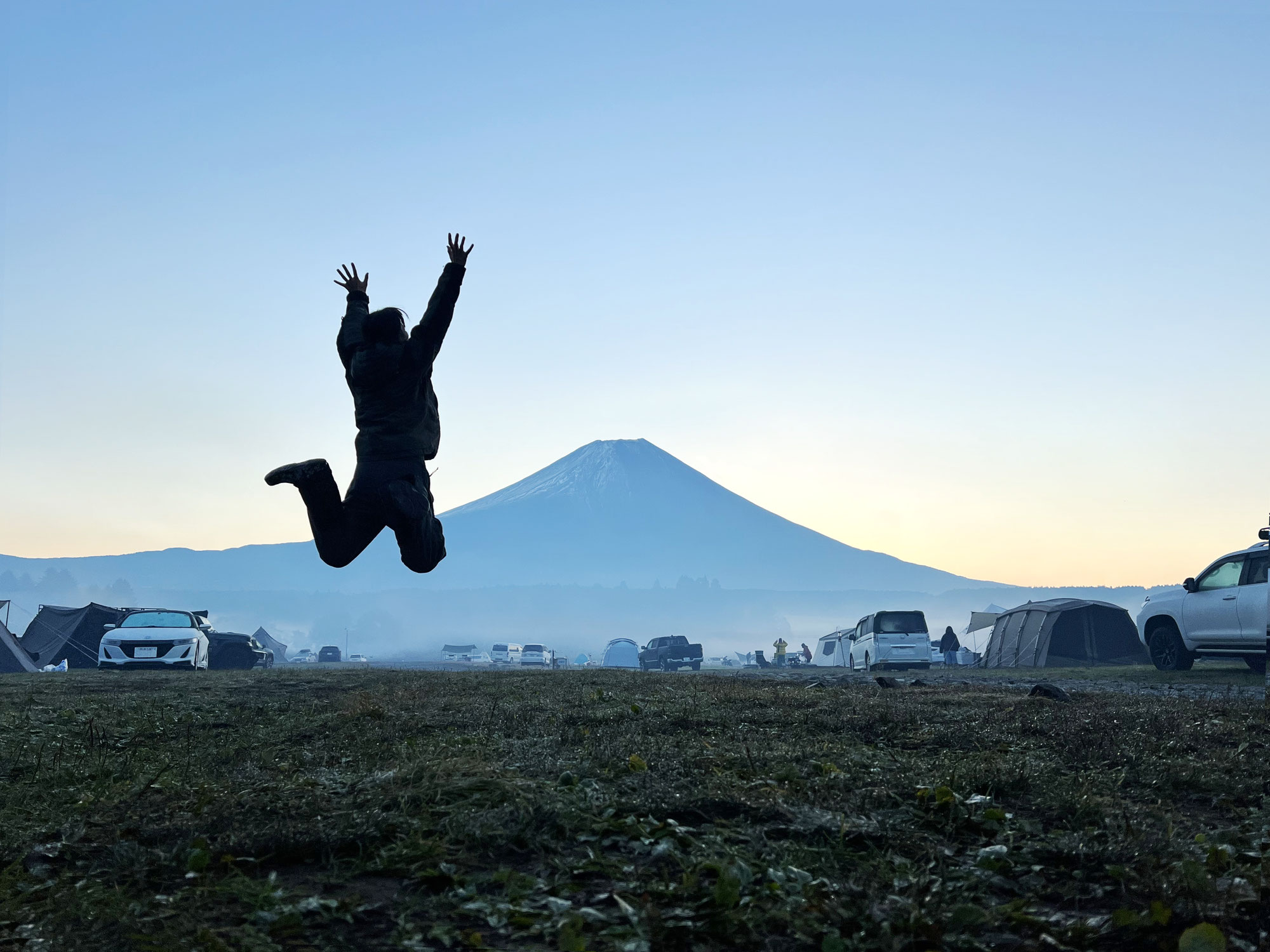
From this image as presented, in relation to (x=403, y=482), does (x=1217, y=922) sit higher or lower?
lower

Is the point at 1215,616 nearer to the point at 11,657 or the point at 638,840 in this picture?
the point at 638,840

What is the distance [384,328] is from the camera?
8188mm

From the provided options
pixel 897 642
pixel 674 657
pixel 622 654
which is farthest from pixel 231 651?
pixel 622 654

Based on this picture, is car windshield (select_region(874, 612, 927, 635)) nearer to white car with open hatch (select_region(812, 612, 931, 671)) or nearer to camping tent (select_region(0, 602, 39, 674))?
white car with open hatch (select_region(812, 612, 931, 671))

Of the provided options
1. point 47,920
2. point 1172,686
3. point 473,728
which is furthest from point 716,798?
point 1172,686

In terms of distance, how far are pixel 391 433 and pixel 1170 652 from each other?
16.3 meters

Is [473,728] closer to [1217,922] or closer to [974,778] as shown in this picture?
[974,778]

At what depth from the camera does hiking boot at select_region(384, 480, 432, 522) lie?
795 cm

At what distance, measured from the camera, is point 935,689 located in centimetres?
1285

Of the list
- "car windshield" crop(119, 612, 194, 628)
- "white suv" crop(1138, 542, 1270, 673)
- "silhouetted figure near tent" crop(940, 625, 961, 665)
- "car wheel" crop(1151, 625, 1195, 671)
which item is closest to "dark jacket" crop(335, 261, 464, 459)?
"white suv" crop(1138, 542, 1270, 673)

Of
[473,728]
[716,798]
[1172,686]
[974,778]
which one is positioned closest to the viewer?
[716,798]

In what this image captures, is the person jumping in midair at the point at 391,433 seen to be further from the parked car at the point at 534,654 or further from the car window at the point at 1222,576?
the parked car at the point at 534,654

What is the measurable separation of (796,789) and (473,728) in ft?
10.7

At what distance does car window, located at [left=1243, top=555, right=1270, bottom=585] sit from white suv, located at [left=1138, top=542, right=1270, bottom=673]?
0.01m
